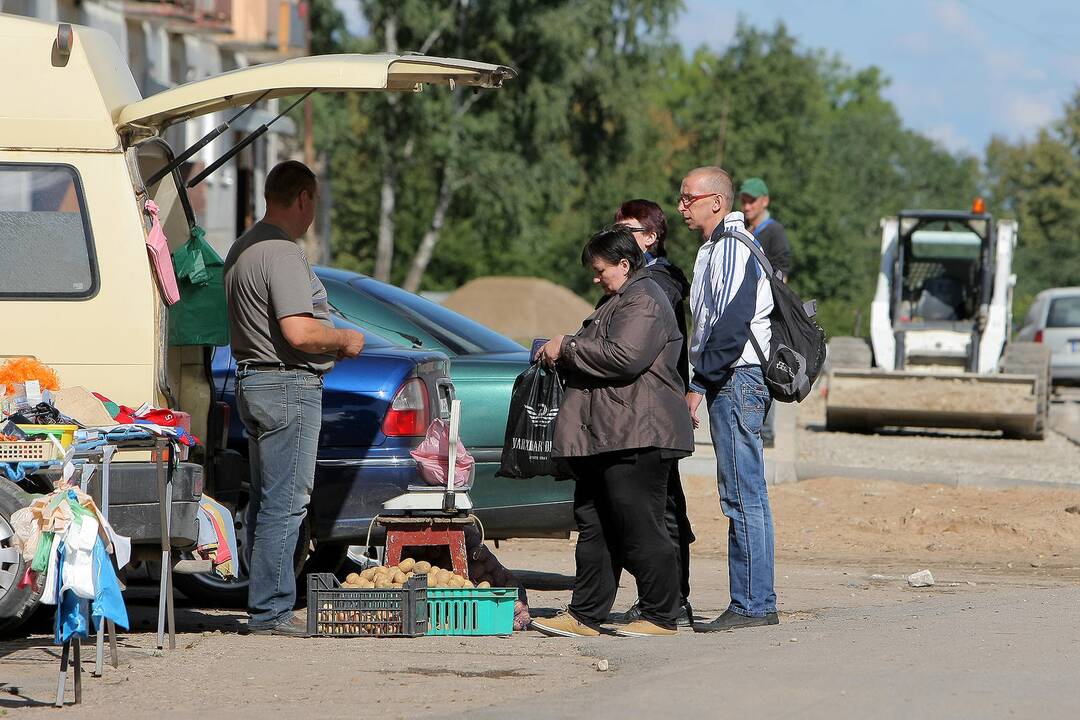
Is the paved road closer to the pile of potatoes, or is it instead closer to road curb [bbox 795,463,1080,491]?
the pile of potatoes

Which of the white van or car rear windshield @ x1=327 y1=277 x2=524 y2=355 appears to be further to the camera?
car rear windshield @ x1=327 y1=277 x2=524 y2=355

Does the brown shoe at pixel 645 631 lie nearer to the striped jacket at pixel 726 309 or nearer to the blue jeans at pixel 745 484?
the blue jeans at pixel 745 484

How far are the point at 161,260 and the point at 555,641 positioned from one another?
2331 mm

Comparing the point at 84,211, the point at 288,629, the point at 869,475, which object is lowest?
the point at 869,475

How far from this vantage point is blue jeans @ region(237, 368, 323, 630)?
7094mm

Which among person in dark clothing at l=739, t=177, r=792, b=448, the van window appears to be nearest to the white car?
person in dark clothing at l=739, t=177, r=792, b=448

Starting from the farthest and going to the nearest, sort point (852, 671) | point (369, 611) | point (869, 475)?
1. point (869, 475)
2. point (369, 611)
3. point (852, 671)

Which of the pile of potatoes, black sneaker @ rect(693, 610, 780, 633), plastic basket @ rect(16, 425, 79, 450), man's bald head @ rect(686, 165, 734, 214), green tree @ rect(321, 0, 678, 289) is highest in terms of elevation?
green tree @ rect(321, 0, 678, 289)

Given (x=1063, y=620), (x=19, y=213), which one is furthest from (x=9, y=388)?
(x=1063, y=620)

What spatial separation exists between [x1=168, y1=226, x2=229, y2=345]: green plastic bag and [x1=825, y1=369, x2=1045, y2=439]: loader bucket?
12.9 meters

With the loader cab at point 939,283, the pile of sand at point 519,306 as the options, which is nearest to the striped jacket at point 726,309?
the loader cab at point 939,283

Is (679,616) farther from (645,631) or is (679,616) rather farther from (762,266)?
(762,266)

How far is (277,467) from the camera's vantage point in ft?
23.3

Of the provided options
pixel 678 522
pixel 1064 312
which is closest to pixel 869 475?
pixel 678 522
